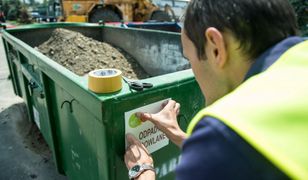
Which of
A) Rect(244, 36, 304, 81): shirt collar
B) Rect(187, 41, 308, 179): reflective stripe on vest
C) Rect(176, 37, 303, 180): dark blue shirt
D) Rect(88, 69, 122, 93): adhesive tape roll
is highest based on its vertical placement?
Rect(244, 36, 304, 81): shirt collar

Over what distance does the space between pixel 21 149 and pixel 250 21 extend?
11.5ft

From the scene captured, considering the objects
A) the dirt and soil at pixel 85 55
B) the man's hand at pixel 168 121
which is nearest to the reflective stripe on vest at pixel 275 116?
the man's hand at pixel 168 121

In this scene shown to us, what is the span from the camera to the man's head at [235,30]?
837 mm

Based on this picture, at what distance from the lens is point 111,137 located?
4.81 feet

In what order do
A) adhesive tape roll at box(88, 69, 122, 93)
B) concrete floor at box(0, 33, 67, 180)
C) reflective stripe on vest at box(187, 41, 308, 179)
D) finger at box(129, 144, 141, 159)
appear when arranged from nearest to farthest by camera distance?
reflective stripe on vest at box(187, 41, 308, 179) < adhesive tape roll at box(88, 69, 122, 93) < finger at box(129, 144, 141, 159) < concrete floor at box(0, 33, 67, 180)

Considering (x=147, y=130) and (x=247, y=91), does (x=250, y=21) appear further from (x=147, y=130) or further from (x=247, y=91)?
(x=147, y=130)

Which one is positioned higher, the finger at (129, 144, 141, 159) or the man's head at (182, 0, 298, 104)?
the man's head at (182, 0, 298, 104)

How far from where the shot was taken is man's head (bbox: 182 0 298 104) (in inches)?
32.9

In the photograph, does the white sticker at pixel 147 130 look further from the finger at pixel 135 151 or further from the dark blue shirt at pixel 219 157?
the dark blue shirt at pixel 219 157

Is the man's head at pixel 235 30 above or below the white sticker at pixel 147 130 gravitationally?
above

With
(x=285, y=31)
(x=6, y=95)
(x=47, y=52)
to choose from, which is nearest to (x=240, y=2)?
(x=285, y=31)

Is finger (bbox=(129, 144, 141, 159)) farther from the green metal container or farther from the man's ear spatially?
the man's ear

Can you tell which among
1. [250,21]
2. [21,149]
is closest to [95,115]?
[250,21]

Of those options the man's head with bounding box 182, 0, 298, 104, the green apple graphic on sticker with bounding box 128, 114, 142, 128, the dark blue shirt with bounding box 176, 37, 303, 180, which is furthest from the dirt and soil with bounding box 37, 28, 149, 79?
the dark blue shirt with bounding box 176, 37, 303, 180
